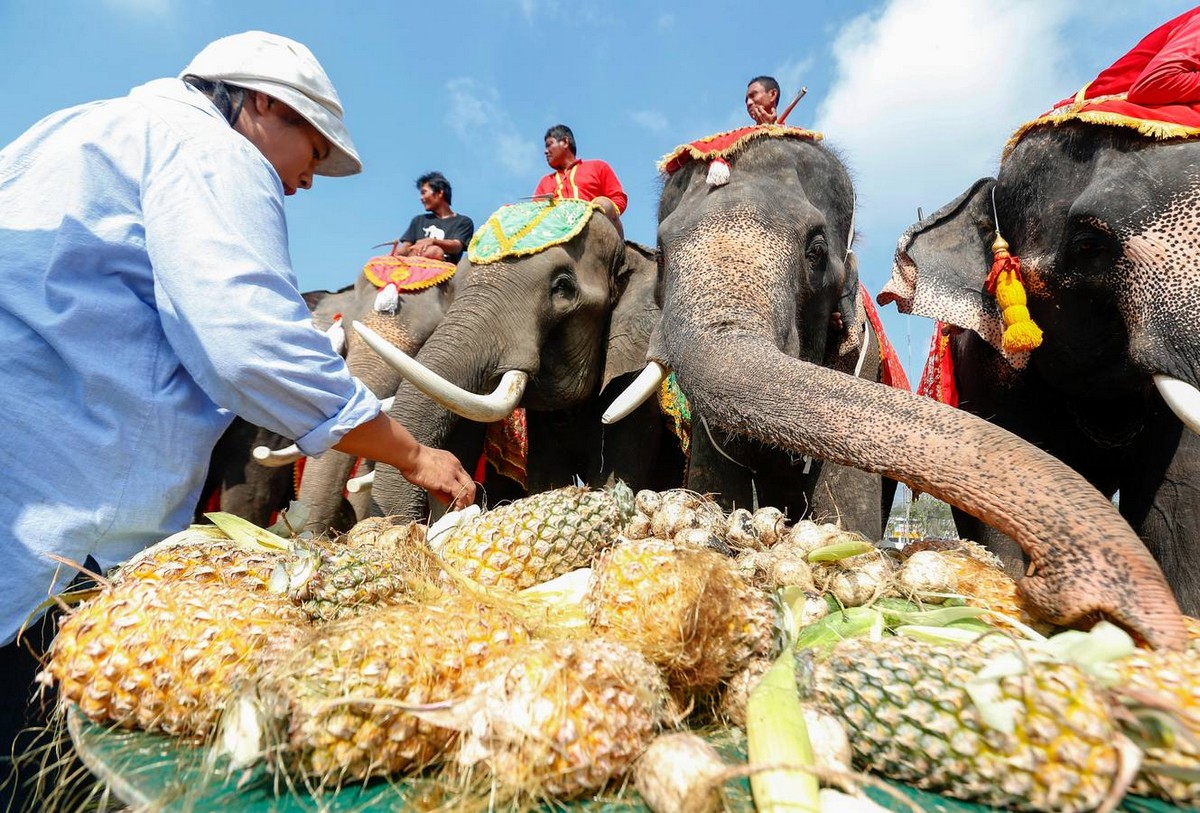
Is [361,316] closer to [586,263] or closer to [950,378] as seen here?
[586,263]

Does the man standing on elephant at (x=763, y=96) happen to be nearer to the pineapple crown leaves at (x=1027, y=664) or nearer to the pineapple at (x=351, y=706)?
the pineapple crown leaves at (x=1027, y=664)

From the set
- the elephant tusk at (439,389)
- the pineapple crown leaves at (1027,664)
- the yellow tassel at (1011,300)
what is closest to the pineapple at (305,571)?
the pineapple crown leaves at (1027,664)

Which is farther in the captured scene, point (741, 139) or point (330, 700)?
point (741, 139)

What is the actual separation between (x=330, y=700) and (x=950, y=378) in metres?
3.84

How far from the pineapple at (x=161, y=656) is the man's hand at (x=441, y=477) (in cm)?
66

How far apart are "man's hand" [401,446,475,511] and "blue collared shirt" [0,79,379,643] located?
29 centimetres

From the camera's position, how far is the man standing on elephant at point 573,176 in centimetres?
513

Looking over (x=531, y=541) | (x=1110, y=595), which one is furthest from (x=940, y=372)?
(x=531, y=541)

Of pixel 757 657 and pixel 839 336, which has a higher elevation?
pixel 839 336

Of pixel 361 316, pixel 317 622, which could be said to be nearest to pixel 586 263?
pixel 361 316

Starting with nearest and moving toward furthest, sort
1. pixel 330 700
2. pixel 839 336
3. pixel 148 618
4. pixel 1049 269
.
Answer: pixel 330 700 < pixel 148 618 < pixel 1049 269 < pixel 839 336

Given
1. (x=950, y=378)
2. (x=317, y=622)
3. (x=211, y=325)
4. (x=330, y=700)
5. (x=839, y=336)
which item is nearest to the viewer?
(x=330, y=700)

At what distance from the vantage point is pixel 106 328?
1389 mm

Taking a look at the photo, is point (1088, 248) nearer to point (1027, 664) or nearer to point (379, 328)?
point (1027, 664)
